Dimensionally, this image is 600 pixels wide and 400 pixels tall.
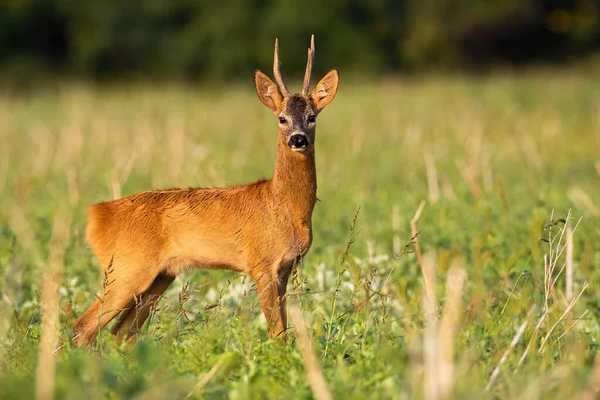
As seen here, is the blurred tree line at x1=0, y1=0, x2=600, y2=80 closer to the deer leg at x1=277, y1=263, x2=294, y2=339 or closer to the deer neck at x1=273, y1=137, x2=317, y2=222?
the deer neck at x1=273, y1=137, x2=317, y2=222

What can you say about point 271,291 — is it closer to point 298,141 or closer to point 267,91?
point 298,141

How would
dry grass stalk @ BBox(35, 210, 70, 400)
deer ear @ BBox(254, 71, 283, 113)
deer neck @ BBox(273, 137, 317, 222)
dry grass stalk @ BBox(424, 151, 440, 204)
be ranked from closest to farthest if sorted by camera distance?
1. dry grass stalk @ BBox(35, 210, 70, 400)
2. deer neck @ BBox(273, 137, 317, 222)
3. deer ear @ BBox(254, 71, 283, 113)
4. dry grass stalk @ BBox(424, 151, 440, 204)

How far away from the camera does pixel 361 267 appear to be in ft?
19.7

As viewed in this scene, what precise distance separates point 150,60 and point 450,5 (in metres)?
11.9

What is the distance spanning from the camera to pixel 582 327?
5594mm

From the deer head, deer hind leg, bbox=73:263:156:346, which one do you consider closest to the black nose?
the deer head

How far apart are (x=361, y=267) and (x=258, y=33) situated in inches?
1327

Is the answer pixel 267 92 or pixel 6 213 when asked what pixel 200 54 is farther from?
pixel 267 92

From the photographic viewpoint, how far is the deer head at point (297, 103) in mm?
5025

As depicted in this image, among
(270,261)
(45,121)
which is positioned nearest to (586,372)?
(270,261)

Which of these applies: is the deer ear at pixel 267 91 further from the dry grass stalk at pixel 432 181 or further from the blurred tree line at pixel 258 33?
the blurred tree line at pixel 258 33

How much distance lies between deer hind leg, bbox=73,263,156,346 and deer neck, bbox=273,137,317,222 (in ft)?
2.50

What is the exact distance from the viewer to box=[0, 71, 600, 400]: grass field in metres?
3.68

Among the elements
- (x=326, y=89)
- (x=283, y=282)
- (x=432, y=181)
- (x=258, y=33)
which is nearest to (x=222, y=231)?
(x=283, y=282)
